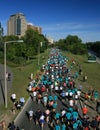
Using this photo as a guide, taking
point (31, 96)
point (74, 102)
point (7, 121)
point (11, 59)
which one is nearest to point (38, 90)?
point (31, 96)

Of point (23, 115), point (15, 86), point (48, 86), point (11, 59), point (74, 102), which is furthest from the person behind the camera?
point (11, 59)

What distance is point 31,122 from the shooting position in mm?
24359

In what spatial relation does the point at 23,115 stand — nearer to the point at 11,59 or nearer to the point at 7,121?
the point at 7,121

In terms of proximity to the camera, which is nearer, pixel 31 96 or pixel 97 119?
pixel 97 119

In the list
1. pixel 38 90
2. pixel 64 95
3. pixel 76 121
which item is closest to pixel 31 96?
pixel 38 90

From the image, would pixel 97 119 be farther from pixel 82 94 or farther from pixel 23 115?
pixel 82 94

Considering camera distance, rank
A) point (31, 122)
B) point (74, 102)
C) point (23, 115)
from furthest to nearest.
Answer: point (74, 102)
point (23, 115)
point (31, 122)

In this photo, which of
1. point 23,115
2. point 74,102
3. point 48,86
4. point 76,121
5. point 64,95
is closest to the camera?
point 76,121

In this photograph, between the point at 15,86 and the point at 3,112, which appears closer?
the point at 3,112

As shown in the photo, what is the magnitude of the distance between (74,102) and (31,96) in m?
6.25

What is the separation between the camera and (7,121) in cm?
2491

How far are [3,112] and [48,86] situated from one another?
1180 cm

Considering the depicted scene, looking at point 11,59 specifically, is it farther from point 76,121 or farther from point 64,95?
point 76,121

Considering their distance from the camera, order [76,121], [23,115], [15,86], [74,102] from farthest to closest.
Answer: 1. [15,86]
2. [74,102]
3. [23,115]
4. [76,121]
